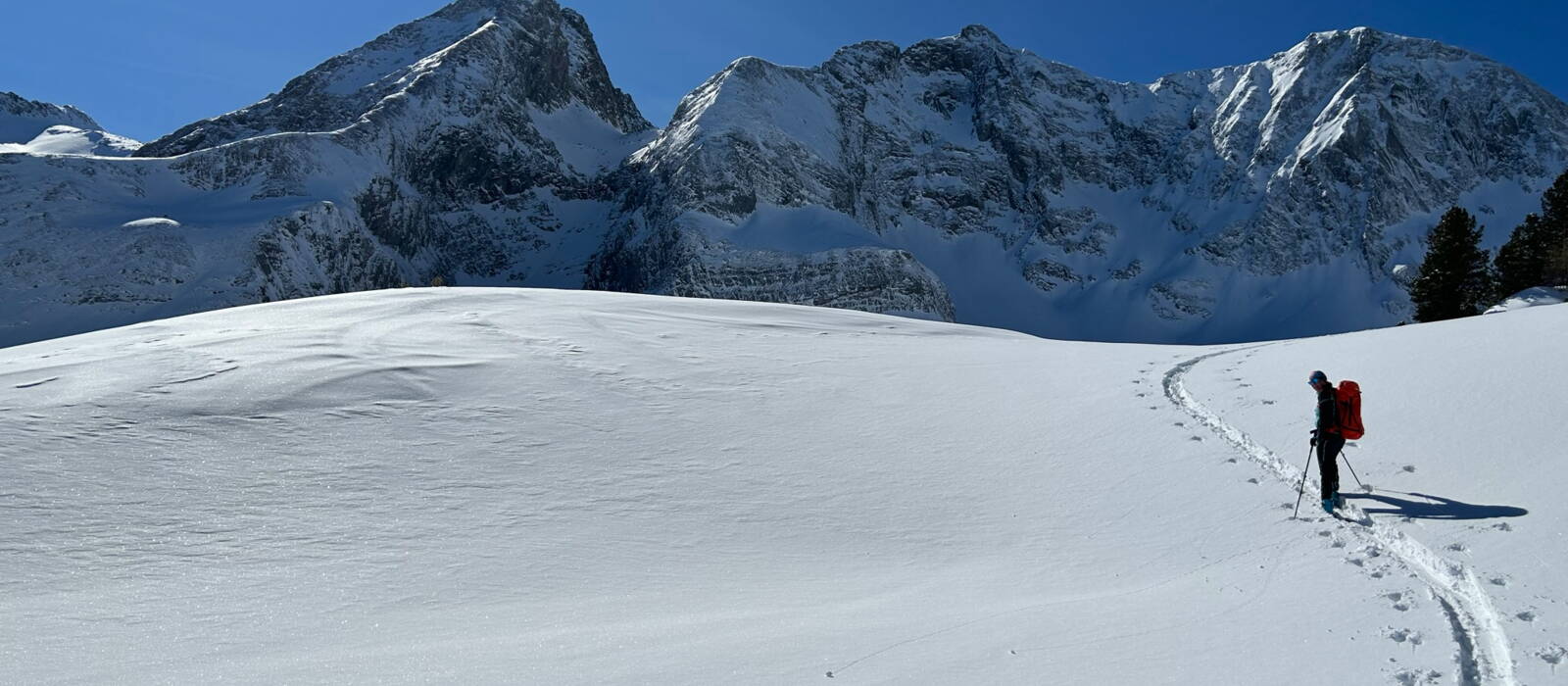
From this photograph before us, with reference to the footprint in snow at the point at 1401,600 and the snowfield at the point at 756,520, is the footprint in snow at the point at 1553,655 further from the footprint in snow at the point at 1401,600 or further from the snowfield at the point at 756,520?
the footprint in snow at the point at 1401,600

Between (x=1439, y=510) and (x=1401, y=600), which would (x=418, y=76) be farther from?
(x=1401, y=600)

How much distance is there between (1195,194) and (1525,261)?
155m

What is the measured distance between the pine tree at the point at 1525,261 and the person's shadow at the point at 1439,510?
5022 cm

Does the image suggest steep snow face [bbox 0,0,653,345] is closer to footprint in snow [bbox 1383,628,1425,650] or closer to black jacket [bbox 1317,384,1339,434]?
black jacket [bbox 1317,384,1339,434]

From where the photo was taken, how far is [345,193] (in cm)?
13950

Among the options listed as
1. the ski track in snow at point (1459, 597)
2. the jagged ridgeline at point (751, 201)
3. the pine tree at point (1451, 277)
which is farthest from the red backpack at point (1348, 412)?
the jagged ridgeline at point (751, 201)

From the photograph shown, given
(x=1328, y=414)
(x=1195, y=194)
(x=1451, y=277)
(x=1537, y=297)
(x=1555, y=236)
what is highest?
(x=1195, y=194)

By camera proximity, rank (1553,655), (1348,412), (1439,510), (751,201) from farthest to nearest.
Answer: (751,201)
(1348,412)
(1439,510)
(1553,655)

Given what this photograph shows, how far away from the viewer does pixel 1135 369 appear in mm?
18828

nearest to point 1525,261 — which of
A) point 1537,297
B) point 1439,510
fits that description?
point 1537,297

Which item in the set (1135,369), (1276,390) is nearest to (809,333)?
(1135,369)

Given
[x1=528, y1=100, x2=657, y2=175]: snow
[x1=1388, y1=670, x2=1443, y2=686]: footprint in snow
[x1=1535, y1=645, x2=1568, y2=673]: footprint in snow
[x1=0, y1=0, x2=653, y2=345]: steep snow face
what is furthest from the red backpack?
[x1=528, y1=100, x2=657, y2=175]: snow

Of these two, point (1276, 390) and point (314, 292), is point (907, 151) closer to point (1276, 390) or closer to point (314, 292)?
point (314, 292)

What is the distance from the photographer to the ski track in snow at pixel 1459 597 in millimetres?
5988
